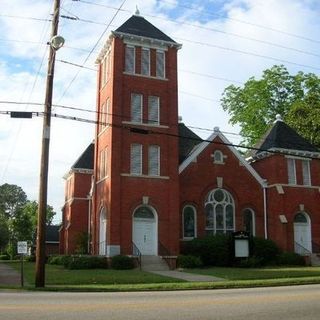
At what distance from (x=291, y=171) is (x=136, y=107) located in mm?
12735

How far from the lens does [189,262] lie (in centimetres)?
3225

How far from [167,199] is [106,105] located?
7892mm

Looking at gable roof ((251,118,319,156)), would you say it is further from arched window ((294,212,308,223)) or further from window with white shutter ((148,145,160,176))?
window with white shutter ((148,145,160,176))

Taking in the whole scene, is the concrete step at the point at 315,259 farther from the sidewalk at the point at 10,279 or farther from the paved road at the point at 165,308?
the paved road at the point at 165,308

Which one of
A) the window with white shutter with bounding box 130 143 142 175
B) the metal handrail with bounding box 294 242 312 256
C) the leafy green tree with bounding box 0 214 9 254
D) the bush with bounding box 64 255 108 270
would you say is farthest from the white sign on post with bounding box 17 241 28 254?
the leafy green tree with bounding box 0 214 9 254

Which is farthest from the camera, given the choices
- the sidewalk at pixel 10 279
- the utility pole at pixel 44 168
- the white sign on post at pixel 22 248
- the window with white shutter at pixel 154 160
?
the window with white shutter at pixel 154 160

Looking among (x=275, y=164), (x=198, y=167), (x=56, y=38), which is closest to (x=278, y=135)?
(x=275, y=164)

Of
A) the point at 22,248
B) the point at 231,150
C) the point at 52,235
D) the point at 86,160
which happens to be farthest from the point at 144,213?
the point at 52,235

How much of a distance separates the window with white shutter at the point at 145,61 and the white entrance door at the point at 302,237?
50.6ft

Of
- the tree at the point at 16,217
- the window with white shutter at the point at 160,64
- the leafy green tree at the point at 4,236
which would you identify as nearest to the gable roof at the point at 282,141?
the window with white shutter at the point at 160,64

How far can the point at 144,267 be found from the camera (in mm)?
31812

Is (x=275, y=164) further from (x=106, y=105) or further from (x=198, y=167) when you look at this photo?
(x=106, y=105)

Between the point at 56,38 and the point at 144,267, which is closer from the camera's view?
the point at 56,38

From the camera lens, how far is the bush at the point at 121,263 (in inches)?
1218
